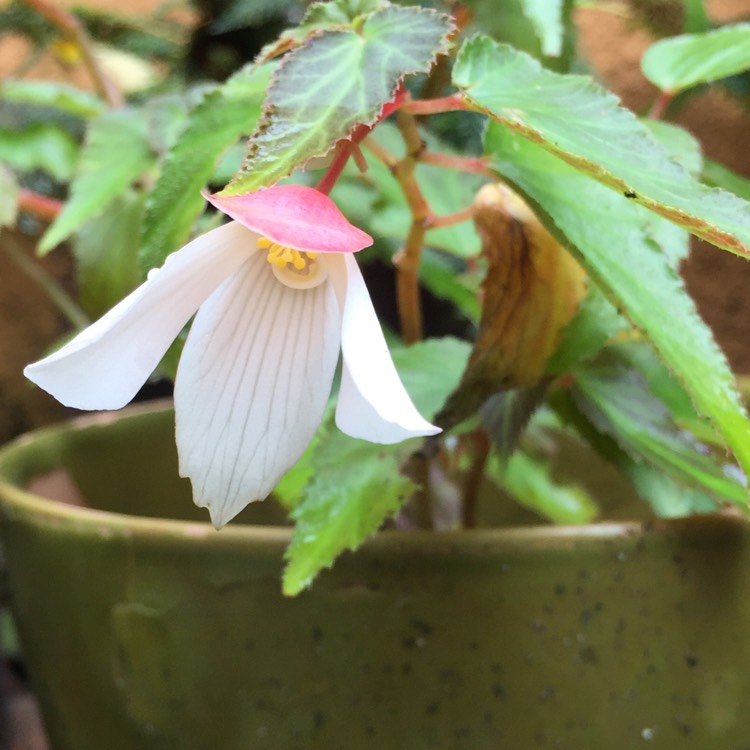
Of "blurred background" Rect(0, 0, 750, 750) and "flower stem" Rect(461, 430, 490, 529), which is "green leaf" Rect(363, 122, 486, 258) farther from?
"blurred background" Rect(0, 0, 750, 750)

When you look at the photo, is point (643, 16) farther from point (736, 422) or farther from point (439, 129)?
point (736, 422)

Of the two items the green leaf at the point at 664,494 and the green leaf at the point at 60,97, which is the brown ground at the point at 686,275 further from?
the green leaf at the point at 664,494

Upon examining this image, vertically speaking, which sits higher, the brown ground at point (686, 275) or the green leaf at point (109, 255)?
the green leaf at point (109, 255)

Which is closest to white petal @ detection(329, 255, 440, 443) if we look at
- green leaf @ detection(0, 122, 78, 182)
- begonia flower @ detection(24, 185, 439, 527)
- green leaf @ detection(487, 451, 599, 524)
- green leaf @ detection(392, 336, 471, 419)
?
begonia flower @ detection(24, 185, 439, 527)

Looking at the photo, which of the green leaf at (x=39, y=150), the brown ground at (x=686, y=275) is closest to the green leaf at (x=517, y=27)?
the green leaf at (x=39, y=150)

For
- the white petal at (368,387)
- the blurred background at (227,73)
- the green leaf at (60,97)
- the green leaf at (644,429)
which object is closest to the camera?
the white petal at (368,387)

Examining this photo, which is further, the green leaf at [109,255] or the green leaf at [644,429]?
the green leaf at [109,255]
